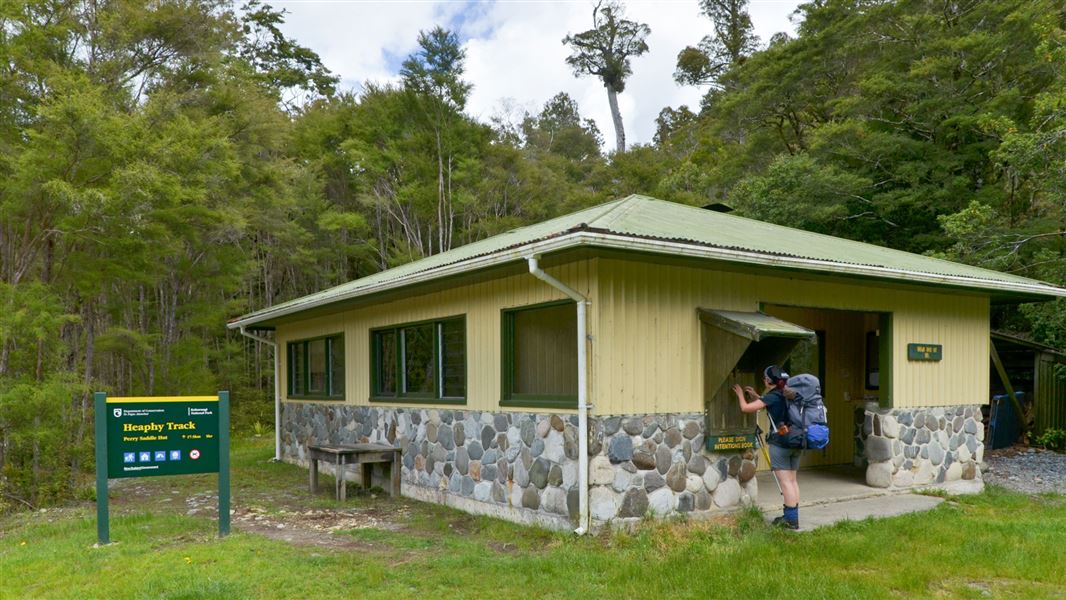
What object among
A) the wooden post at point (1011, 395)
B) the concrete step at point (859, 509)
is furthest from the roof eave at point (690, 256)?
the wooden post at point (1011, 395)

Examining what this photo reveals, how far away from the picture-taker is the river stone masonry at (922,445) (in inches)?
326

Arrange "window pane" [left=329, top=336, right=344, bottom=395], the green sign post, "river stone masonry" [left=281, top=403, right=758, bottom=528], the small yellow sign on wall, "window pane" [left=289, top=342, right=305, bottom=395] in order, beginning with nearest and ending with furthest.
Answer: "river stone masonry" [left=281, top=403, right=758, bottom=528]
the green sign post
the small yellow sign on wall
"window pane" [left=329, top=336, right=344, bottom=395]
"window pane" [left=289, top=342, right=305, bottom=395]

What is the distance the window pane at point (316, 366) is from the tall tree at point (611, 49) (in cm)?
2486

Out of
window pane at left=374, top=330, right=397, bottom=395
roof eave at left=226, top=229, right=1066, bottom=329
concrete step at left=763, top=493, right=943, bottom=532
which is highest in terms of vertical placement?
roof eave at left=226, top=229, right=1066, bottom=329

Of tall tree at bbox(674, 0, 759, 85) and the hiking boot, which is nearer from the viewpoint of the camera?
the hiking boot

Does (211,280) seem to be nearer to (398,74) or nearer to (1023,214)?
(398,74)

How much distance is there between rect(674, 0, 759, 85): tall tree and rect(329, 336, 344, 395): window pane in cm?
2257

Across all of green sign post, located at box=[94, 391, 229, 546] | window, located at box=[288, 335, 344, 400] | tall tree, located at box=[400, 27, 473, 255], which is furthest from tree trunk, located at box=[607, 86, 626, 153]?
green sign post, located at box=[94, 391, 229, 546]

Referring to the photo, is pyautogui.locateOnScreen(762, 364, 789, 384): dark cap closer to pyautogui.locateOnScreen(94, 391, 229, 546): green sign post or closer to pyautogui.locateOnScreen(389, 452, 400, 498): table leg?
pyautogui.locateOnScreen(389, 452, 400, 498): table leg

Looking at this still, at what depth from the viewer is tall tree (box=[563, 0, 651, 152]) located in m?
33.9

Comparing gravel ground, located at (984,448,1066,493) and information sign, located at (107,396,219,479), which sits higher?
information sign, located at (107,396,219,479)

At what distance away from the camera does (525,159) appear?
2492 centimetres

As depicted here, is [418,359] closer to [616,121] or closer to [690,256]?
[690,256]

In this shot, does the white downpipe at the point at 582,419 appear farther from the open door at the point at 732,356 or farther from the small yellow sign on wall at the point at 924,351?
the small yellow sign on wall at the point at 924,351
